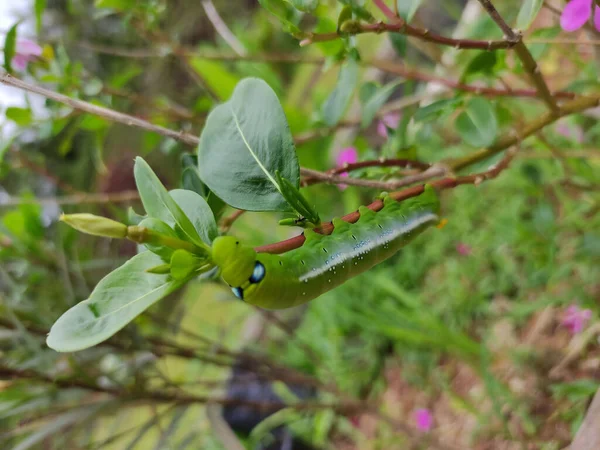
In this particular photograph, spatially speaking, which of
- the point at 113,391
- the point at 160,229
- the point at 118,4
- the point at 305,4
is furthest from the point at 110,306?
the point at 118,4

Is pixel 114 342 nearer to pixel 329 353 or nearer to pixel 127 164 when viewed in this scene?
pixel 329 353

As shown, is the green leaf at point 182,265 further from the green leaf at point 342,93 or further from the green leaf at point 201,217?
the green leaf at point 342,93

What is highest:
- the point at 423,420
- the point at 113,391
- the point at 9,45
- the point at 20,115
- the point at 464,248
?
the point at 9,45

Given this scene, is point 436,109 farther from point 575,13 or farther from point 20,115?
point 20,115

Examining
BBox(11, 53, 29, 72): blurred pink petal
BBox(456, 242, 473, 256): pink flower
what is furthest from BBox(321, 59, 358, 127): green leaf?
BBox(456, 242, 473, 256): pink flower

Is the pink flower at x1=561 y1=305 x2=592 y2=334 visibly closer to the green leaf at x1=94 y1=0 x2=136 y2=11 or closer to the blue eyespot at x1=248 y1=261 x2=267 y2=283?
the blue eyespot at x1=248 y1=261 x2=267 y2=283

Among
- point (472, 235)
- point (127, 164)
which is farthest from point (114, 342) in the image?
point (127, 164)
